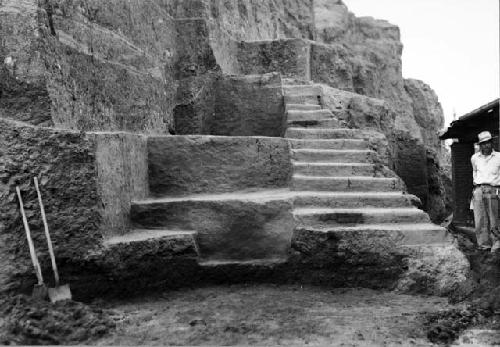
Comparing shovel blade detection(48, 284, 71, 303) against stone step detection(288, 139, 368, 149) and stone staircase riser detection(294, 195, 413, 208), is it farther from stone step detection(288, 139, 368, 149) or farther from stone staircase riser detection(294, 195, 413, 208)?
stone step detection(288, 139, 368, 149)

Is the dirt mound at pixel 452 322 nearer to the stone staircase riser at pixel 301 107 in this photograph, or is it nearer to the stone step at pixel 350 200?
the stone step at pixel 350 200

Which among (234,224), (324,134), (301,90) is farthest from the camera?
(301,90)

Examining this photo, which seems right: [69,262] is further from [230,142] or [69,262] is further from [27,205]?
[230,142]

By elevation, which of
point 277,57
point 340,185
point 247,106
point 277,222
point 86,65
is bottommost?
point 277,222

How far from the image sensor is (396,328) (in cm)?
334

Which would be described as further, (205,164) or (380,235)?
(205,164)

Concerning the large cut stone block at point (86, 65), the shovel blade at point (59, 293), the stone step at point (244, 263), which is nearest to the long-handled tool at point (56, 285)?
→ the shovel blade at point (59, 293)

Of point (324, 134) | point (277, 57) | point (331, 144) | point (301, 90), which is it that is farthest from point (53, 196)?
point (277, 57)

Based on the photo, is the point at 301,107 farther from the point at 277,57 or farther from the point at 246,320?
the point at 246,320

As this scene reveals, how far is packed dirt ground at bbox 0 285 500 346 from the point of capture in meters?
3.11

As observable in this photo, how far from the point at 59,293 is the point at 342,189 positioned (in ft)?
8.95

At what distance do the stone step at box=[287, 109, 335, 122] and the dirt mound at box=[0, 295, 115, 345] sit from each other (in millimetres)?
3686

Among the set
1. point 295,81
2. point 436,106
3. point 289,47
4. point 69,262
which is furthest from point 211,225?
point 436,106

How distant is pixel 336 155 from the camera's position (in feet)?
18.2
